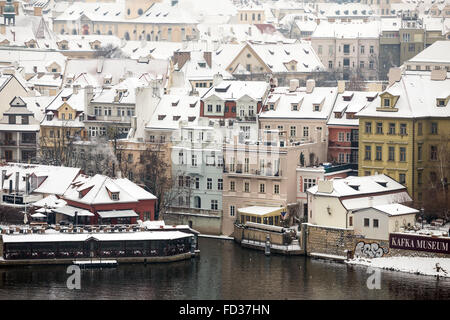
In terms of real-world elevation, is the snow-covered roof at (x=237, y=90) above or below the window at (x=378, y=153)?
above

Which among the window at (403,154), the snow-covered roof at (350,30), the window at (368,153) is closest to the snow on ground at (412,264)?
the window at (403,154)

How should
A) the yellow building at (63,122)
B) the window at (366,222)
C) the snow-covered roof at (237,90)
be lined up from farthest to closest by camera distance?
the yellow building at (63,122)
the snow-covered roof at (237,90)
the window at (366,222)

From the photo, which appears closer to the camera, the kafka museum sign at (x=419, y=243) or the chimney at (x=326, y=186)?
the kafka museum sign at (x=419, y=243)

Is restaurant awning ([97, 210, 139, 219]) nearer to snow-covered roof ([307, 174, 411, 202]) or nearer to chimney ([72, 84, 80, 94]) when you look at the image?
snow-covered roof ([307, 174, 411, 202])

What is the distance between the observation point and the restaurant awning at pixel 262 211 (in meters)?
78.8

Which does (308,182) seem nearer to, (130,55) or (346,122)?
(346,122)

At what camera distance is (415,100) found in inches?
3182

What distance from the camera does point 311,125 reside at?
85938 millimetres

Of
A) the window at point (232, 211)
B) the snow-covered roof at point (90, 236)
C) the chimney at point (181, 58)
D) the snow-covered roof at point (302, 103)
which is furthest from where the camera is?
the chimney at point (181, 58)

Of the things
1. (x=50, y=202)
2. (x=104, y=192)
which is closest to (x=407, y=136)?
(x=104, y=192)

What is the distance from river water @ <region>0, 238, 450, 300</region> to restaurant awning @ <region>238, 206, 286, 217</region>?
13.1 feet

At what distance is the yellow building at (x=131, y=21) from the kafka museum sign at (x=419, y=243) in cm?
9467

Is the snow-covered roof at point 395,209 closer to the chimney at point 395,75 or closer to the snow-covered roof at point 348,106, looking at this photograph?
the snow-covered roof at point 348,106
